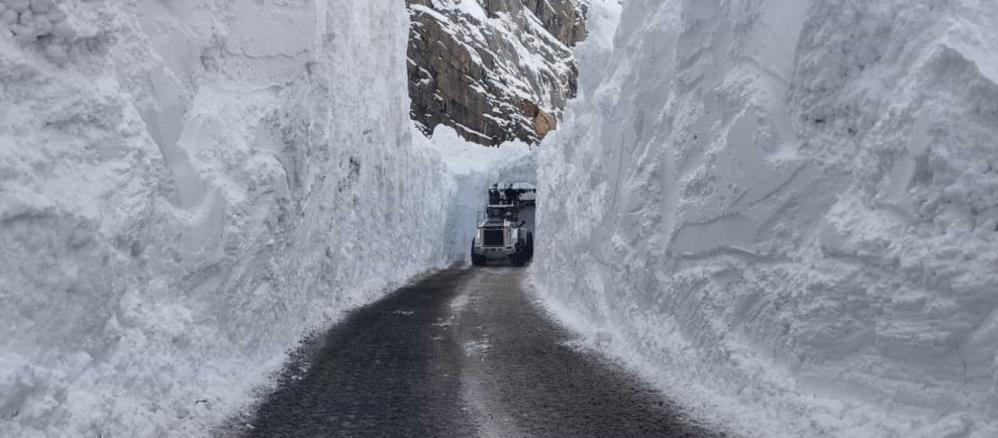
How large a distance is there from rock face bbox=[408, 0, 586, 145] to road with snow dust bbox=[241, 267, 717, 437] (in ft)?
201

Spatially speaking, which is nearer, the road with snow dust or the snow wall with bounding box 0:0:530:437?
the snow wall with bounding box 0:0:530:437

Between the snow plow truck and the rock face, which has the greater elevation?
the rock face

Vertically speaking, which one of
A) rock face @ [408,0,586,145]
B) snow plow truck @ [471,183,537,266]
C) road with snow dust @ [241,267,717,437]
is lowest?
road with snow dust @ [241,267,717,437]

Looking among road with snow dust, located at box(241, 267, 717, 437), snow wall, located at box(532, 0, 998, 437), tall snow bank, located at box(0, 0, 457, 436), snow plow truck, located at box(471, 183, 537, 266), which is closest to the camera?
snow wall, located at box(532, 0, 998, 437)

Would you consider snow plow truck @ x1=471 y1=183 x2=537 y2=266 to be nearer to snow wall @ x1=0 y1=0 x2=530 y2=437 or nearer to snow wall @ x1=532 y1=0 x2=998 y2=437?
snow wall @ x1=0 y1=0 x2=530 y2=437

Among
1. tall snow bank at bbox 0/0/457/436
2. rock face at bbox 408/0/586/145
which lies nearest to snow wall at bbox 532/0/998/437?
tall snow bank at bbox 0/0/457/436

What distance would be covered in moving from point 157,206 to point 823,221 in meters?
6.68

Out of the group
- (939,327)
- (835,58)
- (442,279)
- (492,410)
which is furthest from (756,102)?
(442,279)

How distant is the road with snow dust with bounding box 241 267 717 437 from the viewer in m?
6.60

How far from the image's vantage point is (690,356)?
8188 mm

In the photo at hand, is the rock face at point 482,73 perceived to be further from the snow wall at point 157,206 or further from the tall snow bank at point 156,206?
the tall snow bank at point 156,206

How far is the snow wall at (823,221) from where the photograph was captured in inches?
193

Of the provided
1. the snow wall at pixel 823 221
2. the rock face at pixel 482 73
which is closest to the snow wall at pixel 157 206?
the snow wall at pixel 823 221

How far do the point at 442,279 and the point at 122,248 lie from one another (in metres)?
17.9
